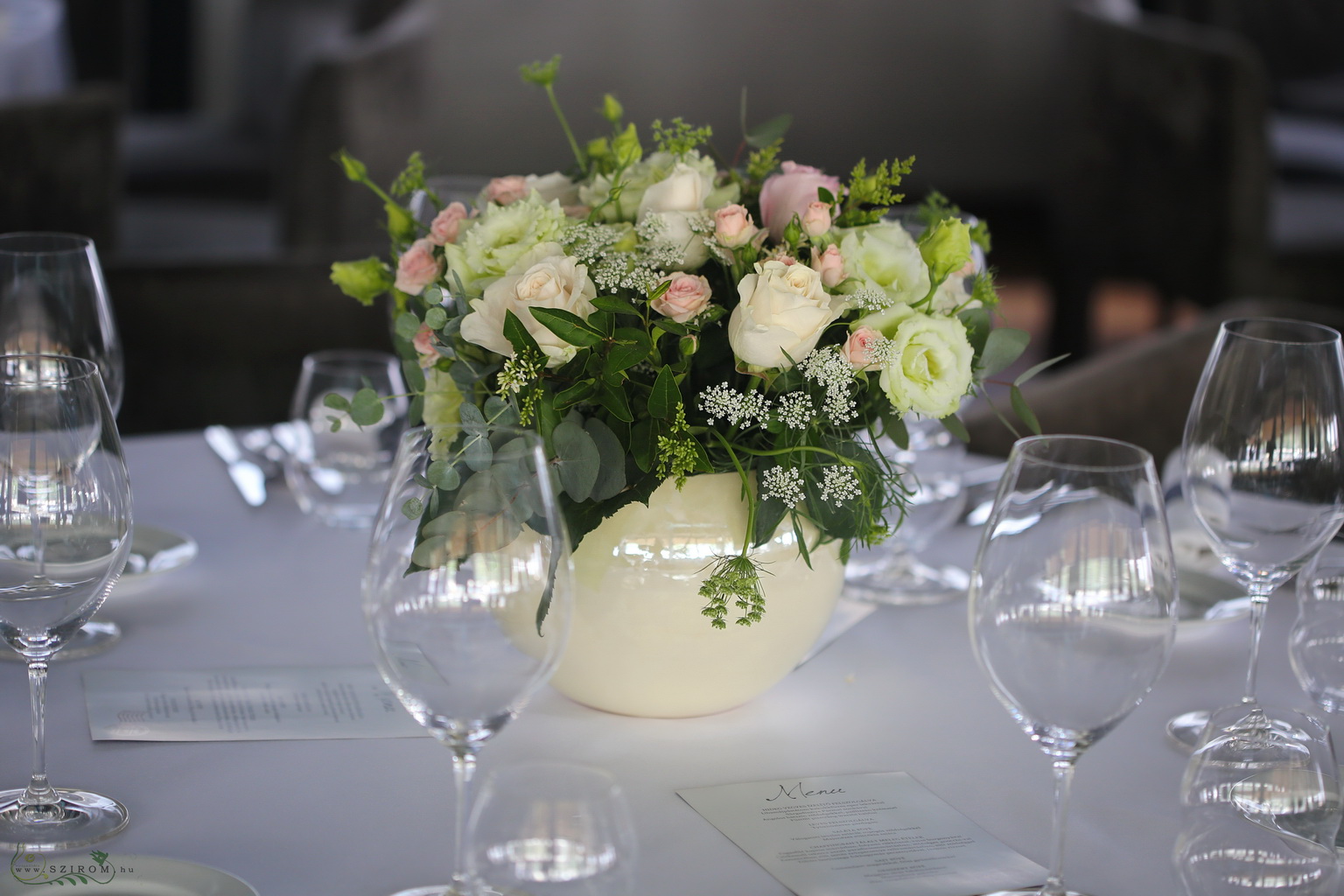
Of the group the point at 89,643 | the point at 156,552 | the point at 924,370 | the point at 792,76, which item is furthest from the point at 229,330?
the point at 792,76

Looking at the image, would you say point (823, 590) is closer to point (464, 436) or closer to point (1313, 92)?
Result: point (464, 436)

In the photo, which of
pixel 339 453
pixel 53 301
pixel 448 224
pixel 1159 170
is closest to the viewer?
pixel 448 224

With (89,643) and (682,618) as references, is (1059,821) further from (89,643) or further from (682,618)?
(89,643)

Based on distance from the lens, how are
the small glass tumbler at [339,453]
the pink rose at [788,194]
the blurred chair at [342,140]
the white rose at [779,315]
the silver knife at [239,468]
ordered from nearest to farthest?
the white rose at [779,315] < the pink rose at [788,194] < the small glass tumbler at [339,453] < the silver knife at [239,468] < the blurred chair at [342,140]

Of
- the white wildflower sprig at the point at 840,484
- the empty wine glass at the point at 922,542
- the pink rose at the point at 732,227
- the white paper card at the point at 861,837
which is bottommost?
the white paper card at the point at 861,837

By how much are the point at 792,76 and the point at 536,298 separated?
370cm

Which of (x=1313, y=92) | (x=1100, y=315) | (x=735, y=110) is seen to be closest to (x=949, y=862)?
(x=735, y=110)

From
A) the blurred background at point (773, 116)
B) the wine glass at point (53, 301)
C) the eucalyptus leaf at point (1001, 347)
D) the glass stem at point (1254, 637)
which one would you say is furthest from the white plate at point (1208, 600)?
the blurred background at point (773, 116)

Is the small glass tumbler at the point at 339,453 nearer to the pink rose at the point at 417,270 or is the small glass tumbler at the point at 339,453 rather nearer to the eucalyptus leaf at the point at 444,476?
the pink rose at the point at 417,270

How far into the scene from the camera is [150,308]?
2.13 metres

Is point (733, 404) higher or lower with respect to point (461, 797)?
higher

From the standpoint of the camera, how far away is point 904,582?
1237mm

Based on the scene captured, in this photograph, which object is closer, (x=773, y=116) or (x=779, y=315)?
(x=779, y=315)

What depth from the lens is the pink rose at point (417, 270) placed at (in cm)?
93
